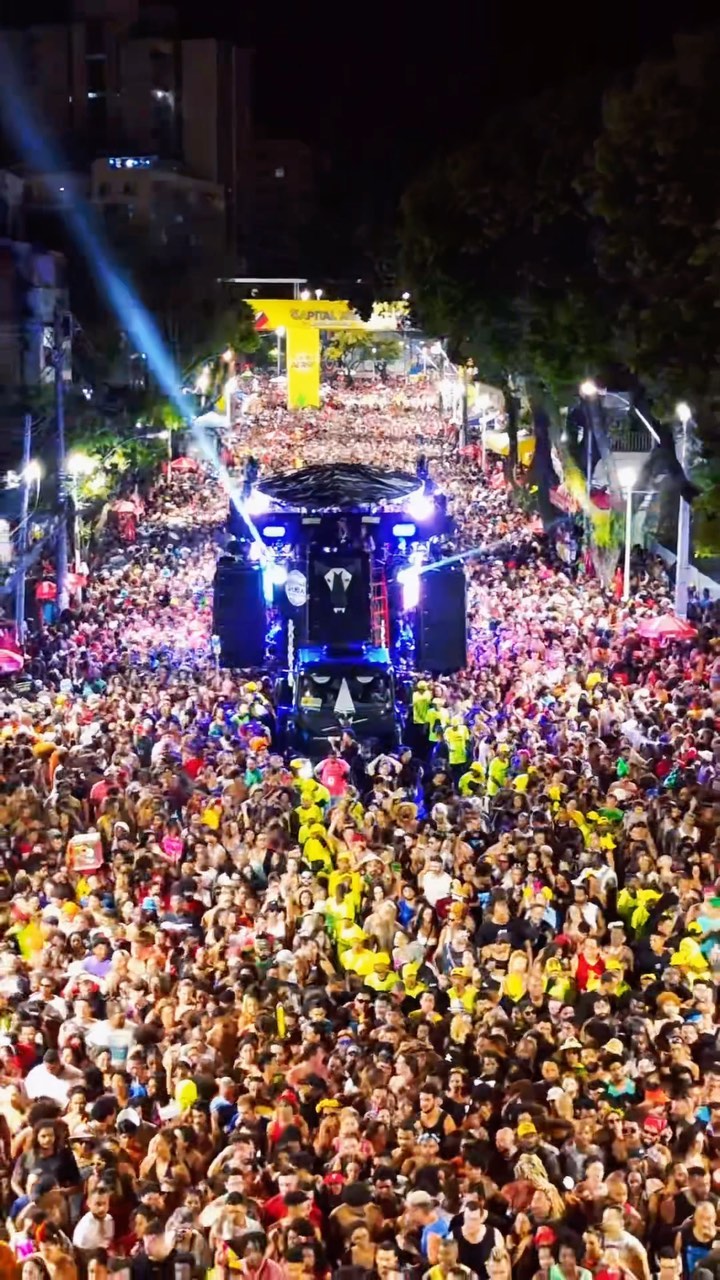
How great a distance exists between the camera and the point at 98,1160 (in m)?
8.59

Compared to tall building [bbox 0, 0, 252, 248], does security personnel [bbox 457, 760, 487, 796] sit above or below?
below

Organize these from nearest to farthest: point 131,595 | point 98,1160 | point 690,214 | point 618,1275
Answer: point 618,1275
point 98,1160
point 690,214
point 131,595

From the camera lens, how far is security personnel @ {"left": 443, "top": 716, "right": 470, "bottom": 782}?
1862cm

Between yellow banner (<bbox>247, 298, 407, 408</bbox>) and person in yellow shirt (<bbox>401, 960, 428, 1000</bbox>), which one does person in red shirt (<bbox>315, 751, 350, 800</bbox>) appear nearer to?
person in yellow shirt (<bbox>401, 960, 428, 1000</bbox>)

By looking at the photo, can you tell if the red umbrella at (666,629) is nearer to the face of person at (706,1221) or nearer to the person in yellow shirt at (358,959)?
the person in yellow shirt at (358,959)

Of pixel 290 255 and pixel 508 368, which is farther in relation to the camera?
pixel 290 255

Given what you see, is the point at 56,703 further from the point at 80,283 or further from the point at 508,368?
the point at 80,283

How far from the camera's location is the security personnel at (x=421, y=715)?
20.6 metres

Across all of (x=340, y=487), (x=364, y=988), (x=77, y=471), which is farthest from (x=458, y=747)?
(x=77, y=471)

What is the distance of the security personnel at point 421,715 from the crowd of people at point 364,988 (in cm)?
7

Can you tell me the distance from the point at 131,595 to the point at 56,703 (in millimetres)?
10030

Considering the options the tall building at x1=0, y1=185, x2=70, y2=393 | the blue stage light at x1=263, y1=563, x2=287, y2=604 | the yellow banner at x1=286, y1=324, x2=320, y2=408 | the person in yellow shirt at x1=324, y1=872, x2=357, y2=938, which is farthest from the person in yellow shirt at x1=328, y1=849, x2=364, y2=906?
the yellow banner at x1=286, y1=324, x2=320, y2=408

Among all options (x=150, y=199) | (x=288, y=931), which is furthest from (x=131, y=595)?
(x=150, y=199)

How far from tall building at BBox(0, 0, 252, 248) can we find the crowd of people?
74815 mm
